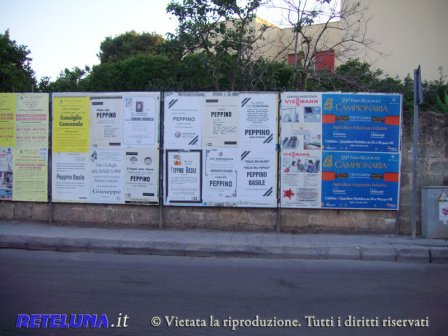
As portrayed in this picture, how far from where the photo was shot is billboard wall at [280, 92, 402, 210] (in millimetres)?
9430

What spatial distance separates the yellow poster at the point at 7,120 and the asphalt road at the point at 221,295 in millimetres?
3093

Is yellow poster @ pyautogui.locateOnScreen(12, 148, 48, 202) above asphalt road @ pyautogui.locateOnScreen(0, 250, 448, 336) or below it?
above

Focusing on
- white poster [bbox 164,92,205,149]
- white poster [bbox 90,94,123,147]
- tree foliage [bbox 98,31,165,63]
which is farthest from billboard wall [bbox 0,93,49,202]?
tree foliage [bbox 98,31,165,63]

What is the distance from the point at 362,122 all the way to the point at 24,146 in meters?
7.23

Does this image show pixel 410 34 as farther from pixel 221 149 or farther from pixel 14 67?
pixel 14 67

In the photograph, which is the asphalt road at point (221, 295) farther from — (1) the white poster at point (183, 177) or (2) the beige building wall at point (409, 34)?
(2) the beige building wall at point (409, 34)

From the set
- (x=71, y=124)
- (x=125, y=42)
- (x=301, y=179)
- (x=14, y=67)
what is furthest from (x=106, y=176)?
(x=125, y=42)

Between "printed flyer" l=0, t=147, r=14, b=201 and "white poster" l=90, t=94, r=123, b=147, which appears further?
"printed flyer" l=0, t=147, r=14, b=201

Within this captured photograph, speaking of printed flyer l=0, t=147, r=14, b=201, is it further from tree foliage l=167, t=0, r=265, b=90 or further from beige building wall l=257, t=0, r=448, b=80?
beige building wall l=257, t=0, r=448, b=80

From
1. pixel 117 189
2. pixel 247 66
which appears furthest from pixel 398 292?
pixel 247 66

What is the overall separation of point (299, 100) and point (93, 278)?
17.3 ft

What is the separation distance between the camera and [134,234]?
9305 mm

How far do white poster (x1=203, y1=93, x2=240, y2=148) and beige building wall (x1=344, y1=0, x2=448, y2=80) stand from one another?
45.2ft

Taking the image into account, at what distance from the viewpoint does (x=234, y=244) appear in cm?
848
